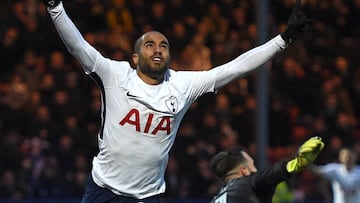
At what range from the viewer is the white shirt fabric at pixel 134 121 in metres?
7.22

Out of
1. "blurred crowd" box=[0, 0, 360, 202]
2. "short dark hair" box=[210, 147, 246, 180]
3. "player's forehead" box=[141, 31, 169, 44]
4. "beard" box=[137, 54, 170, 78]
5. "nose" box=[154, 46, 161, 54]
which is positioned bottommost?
"short dark hair" box=[210, 147, 246, 180]

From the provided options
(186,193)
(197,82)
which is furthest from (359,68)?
(197,82)

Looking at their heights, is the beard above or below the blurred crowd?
below

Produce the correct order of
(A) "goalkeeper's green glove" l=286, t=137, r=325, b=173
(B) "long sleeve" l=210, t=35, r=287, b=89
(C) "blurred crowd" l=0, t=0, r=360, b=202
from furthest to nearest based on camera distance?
1. (C) "blurred crowd" l=0, t=0, r=360, b=202
2. (B) "long sleeve" l=210, t=35, r=287, b=89
3. (A) "goalkeeper's green glove" l=286, t=137, r=325, b=173

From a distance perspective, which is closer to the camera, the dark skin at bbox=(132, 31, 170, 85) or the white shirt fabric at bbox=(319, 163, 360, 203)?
the dark skin at bbox=(132, 31, 170, 85)

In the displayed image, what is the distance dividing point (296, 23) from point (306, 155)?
3.09ft

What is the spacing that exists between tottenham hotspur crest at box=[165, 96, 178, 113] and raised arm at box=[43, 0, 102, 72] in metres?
0.54

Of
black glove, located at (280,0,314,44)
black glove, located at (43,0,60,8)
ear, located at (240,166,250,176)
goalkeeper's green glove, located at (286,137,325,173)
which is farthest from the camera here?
ear, located at (240,166,250,176)

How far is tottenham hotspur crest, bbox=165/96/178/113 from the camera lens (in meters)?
7.28

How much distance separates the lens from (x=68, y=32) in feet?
23.2

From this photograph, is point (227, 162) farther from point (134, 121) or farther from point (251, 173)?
point (134, 121)

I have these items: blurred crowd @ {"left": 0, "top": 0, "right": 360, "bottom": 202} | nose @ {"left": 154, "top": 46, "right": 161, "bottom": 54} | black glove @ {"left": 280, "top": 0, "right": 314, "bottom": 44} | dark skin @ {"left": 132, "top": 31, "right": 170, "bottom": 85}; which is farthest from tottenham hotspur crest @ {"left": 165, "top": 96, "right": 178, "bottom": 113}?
blurred crowd @ {"left": 0, "top": 0, "right": 360, "bottom": 202}

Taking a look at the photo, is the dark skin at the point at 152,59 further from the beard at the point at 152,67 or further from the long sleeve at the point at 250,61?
the long sleeve at the point at 250,61

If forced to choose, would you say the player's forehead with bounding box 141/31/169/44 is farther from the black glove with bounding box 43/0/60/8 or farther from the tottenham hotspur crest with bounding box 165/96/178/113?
the black glove with bounding box 43/0/60/8
